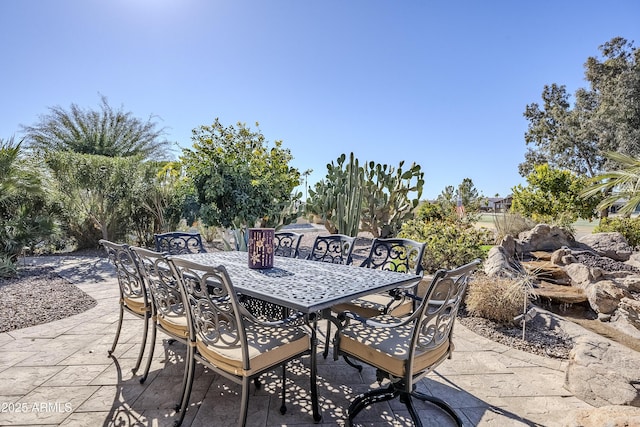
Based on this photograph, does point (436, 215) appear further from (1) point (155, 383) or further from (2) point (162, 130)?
(2) point (162, 130)

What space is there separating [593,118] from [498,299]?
55.1 ft

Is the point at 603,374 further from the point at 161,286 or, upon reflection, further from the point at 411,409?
the point at 161,286

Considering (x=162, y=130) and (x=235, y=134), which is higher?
(x=162, y=130)

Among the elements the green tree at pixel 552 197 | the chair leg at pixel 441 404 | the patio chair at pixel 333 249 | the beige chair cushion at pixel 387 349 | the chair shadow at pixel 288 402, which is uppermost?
the green tree at pixel 552 197

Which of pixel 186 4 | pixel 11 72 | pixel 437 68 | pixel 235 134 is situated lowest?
pixel 235 134

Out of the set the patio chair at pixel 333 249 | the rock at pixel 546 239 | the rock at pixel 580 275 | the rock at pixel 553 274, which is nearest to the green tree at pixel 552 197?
the rock at pixel 546 239

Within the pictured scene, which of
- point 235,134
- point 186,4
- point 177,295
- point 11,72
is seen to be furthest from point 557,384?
point 11,72

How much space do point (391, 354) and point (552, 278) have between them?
427 cm

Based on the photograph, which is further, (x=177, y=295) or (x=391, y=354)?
(x=177, y=295)

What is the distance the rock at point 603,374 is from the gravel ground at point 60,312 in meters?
0.48

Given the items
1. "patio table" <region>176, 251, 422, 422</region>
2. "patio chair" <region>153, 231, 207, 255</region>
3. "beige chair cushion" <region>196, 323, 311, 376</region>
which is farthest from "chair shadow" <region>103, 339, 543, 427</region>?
"patio chair" <region>153, 231, 207, 255</region>

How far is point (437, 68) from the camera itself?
7129mm

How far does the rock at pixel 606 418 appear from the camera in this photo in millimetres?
1300

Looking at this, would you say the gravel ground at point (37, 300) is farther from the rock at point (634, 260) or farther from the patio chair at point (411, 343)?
the rock at point (634, 260)
